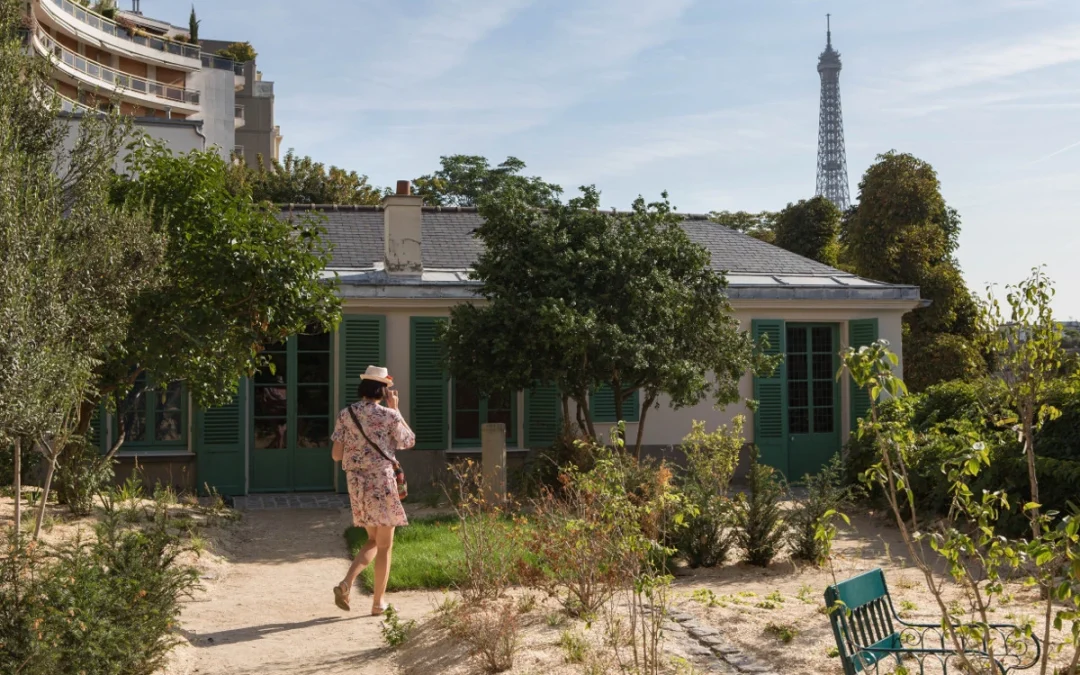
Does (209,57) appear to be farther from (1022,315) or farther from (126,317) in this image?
(1022,315)

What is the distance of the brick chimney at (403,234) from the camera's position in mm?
14562

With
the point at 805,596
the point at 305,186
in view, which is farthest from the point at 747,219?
the point at 805,596

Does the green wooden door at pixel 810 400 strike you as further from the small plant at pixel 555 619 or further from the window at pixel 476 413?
the small plant at pixel 555 619

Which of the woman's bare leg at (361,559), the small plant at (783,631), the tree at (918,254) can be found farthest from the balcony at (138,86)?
the small plant at (783,631)

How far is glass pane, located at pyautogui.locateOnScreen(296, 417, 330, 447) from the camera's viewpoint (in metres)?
14.0

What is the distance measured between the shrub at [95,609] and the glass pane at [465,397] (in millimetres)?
8288

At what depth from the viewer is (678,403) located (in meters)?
12.9

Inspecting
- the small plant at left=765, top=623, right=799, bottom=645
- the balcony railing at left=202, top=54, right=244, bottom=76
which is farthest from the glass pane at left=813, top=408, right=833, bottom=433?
the balcony railing at left=202, top=54, right=244, bottom=76

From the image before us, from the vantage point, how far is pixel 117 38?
48.6m

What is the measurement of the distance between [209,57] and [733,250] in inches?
1623

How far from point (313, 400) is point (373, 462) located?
7181 mm

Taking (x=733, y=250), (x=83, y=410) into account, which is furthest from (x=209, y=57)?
(x=83, y=410)

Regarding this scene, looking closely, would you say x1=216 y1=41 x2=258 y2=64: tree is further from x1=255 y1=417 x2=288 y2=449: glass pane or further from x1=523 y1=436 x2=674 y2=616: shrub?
x1=523 y1=436 x2=674 y2=616: shrub

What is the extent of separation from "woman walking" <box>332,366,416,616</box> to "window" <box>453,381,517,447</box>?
23.1 ft
